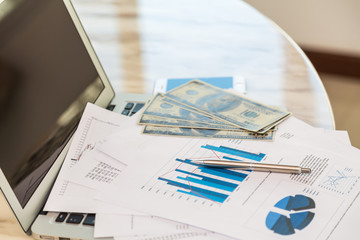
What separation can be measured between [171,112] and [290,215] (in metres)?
0.36

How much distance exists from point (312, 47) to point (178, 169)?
199 centimetres

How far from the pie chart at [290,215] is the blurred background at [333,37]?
5.58ft

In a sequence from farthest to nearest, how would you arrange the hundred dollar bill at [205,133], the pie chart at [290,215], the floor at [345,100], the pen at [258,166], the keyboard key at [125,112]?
the floor at [345,100]
the keyboard key at [125,112]
the hundred dollar bill at [205,133]
the pen at [258,166]
the pie chart at [290,215]

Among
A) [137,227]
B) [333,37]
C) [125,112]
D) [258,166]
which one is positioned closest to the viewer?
[137,227]

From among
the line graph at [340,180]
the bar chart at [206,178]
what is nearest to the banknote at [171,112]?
the bar chart at [206,178]

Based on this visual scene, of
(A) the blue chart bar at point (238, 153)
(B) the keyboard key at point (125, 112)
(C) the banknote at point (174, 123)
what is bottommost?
(B) the keyboard key at point (125, 112)

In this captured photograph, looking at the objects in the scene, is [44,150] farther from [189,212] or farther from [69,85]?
[189,212]

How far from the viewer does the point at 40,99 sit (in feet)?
2.87

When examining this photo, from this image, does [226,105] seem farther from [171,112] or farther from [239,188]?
[239,188]

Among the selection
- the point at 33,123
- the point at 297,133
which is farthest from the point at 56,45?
the point at 297,133

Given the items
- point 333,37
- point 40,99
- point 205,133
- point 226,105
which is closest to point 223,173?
point 205,133

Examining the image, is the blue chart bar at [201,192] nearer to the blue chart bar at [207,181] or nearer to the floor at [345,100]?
the blue chart bar at [207,181]

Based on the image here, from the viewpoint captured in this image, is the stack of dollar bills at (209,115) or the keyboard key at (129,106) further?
the keyboard key at (129,106)

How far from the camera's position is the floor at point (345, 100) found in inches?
96.2
